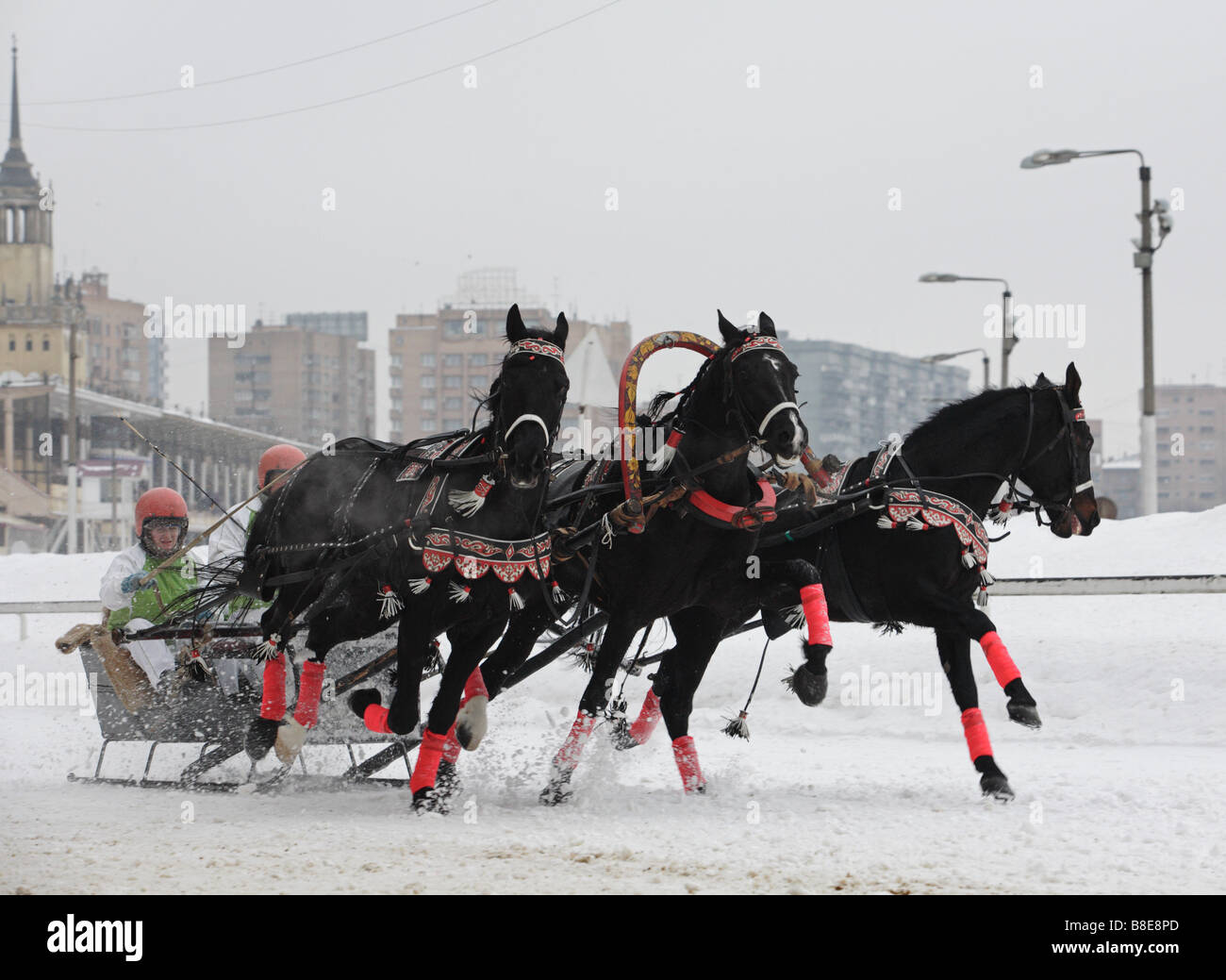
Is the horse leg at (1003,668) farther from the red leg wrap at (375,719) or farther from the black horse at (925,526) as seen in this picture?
the red leg wrap at (375,719)

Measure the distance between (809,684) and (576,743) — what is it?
47.3 inches

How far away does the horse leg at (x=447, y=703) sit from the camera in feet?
23.0

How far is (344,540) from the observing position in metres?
7.75

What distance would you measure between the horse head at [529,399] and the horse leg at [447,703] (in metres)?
0.71

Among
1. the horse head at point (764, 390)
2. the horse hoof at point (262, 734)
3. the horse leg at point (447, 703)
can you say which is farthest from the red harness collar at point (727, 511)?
the horse hoof at point (262, 734)

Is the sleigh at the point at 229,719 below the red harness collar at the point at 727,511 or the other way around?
below

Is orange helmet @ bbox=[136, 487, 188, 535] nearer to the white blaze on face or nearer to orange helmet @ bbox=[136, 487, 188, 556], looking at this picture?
orange helmet @ bbox=[136, 487, 188, 556]

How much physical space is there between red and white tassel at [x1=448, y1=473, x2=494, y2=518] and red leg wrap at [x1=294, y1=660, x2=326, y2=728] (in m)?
1.35

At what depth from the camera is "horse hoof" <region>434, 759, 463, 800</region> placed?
7277 mm

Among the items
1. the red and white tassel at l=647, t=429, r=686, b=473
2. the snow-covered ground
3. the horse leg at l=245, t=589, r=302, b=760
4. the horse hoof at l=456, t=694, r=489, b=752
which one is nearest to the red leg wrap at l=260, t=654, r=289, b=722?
the horse leg at l=245, t=589, r=302, b=760

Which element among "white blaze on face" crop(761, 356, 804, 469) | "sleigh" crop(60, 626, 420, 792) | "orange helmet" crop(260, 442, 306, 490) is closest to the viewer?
"white blaze on face" crop(761, 356, 804, 469)

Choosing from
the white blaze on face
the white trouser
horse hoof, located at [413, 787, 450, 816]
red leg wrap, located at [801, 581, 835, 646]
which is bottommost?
horse hoof, located at [413, 787, 450, 816]

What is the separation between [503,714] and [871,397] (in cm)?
11149
